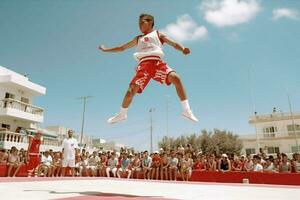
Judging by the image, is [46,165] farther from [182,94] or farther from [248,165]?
[182,94]

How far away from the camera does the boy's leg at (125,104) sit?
4.61 m

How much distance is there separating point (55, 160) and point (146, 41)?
911 centimetres

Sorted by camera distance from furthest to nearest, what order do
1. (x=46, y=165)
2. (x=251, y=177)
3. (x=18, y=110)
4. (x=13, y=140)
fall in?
(x=18, y=110), (x=13, y=140), (x=46, y=165), (x=251, y=177)

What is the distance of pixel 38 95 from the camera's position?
33.4 meters

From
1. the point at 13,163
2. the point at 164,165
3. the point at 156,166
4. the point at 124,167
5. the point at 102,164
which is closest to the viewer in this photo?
the point at 13,163

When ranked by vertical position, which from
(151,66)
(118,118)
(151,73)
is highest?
(151,66)

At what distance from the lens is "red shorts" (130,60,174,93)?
452 centimetres

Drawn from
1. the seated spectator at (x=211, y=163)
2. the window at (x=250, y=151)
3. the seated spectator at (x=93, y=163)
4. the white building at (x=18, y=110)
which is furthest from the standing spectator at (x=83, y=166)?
the window at (x=250, y=151)

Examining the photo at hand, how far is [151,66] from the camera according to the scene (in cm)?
455

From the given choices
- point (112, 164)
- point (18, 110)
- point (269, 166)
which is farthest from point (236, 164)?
point (18, 110)

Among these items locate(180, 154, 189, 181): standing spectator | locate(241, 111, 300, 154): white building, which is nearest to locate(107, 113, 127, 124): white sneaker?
locate(180, 154, 189, 181): standing spectator

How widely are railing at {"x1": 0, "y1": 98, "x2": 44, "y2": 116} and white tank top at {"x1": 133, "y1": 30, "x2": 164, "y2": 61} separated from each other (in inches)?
994

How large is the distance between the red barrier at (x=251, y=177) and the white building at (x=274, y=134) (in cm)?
3449

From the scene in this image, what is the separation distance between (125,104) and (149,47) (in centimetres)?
100
